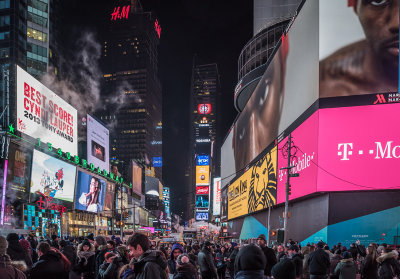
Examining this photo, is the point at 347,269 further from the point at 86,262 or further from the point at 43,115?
the point at 43,115

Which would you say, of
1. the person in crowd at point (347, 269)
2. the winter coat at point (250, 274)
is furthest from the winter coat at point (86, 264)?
the person in crowd at point (347, 269)

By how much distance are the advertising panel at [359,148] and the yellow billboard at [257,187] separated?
11541mm

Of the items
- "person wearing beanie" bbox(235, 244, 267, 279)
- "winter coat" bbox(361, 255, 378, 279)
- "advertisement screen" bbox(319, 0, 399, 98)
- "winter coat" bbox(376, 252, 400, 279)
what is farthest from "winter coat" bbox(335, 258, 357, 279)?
"advertisement screen" bbox(319, 0, 399, 98)

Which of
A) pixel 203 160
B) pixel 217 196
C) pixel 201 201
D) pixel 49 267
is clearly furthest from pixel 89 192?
pixel 49 267

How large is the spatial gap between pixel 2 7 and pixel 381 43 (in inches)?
2861

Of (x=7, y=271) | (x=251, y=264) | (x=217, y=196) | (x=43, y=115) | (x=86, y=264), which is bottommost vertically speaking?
(x=217, y=196)

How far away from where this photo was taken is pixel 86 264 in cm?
875

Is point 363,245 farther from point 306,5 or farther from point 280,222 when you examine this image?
point 306,5

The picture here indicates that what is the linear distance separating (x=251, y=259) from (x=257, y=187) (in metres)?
42.6

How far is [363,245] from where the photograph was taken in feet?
80.7

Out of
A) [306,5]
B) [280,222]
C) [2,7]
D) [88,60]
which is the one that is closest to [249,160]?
[280,222]

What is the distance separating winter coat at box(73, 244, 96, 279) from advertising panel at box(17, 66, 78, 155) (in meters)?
37.0

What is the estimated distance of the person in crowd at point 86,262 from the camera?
8.67m

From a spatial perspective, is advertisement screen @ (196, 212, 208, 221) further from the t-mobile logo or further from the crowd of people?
the crowd of people
